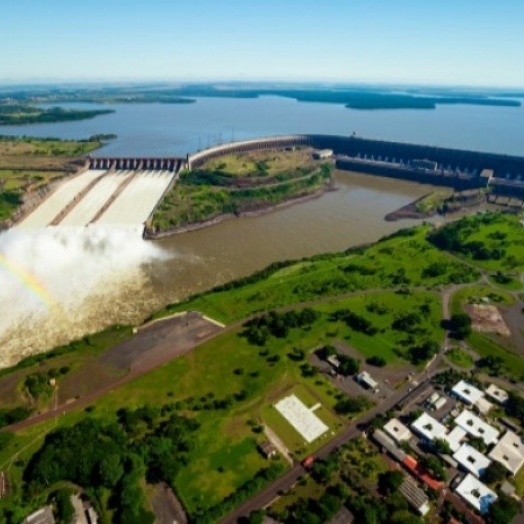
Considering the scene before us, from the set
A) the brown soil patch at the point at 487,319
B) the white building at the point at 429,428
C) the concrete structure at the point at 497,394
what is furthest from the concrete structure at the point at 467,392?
the brown soil patch at the point at 487,319

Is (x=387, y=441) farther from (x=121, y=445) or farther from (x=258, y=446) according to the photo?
(x=121, y=445)

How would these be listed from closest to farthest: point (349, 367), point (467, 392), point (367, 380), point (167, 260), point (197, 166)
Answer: point (467, 392)
point (367, 380)
point (349, 367)
point (167, 260)
point (197, 166)

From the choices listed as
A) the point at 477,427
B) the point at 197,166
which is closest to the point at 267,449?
the point at 477,427

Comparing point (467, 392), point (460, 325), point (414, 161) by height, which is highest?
point (414, 161)

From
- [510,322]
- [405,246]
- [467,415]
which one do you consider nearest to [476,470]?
[467,415]

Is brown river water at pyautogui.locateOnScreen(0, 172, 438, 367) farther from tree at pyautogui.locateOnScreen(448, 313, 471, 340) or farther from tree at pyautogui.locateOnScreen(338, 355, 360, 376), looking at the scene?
tree at pyautogui.locateOnScreen(448, 313, 471, 340)

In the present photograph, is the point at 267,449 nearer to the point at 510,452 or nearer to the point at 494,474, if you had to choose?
the point at 494,474

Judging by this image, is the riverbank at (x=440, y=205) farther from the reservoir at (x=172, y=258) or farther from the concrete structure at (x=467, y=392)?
the concrete structure at (x=467, y=392)
